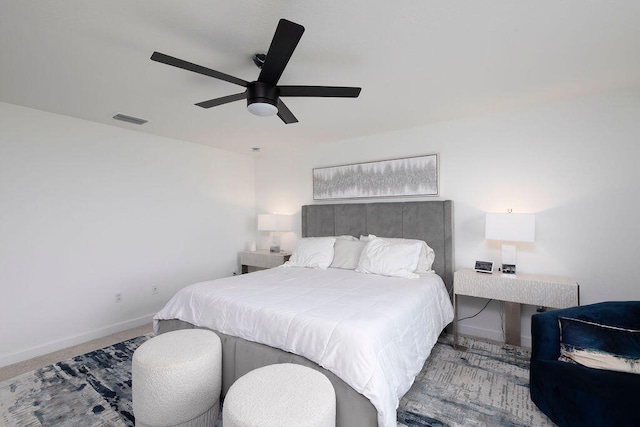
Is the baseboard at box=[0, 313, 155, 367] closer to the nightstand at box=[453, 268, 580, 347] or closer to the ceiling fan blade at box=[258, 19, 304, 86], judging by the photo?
the ceiling fan blade at box=[258, 19, 304, 86]

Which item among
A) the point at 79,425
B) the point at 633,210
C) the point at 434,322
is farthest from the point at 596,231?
the point at 79,425

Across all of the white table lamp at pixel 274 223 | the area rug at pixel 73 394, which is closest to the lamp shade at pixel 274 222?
the white table lamp at pixel 274 223

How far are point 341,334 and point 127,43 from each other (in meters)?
2.15

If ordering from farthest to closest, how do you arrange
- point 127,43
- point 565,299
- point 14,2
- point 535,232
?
point 535,232, point 565,299, point 127,43, point 14,2

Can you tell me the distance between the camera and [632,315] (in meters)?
1.92

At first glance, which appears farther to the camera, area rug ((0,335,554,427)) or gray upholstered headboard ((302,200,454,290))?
gray upholstered headboard ((302,200,454,290))

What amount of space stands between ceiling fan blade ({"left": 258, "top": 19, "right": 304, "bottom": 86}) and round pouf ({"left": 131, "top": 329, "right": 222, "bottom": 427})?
1.67 m

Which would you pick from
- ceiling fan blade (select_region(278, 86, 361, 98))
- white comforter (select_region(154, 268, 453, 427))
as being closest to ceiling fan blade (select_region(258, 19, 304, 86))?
ceiling fan blade (select_region(278, 86, 361, 98))

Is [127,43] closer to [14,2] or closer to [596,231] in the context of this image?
[14,2]

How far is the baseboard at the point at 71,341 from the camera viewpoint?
109 inches

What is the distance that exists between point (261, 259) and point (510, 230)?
10.2 feet

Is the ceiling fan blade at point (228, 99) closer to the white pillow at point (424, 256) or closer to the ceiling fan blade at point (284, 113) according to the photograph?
the ceiling fan blade at point (284, 113)

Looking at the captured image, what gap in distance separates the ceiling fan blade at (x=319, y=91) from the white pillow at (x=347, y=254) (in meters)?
1.91

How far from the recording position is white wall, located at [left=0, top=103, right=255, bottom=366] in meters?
2.81
